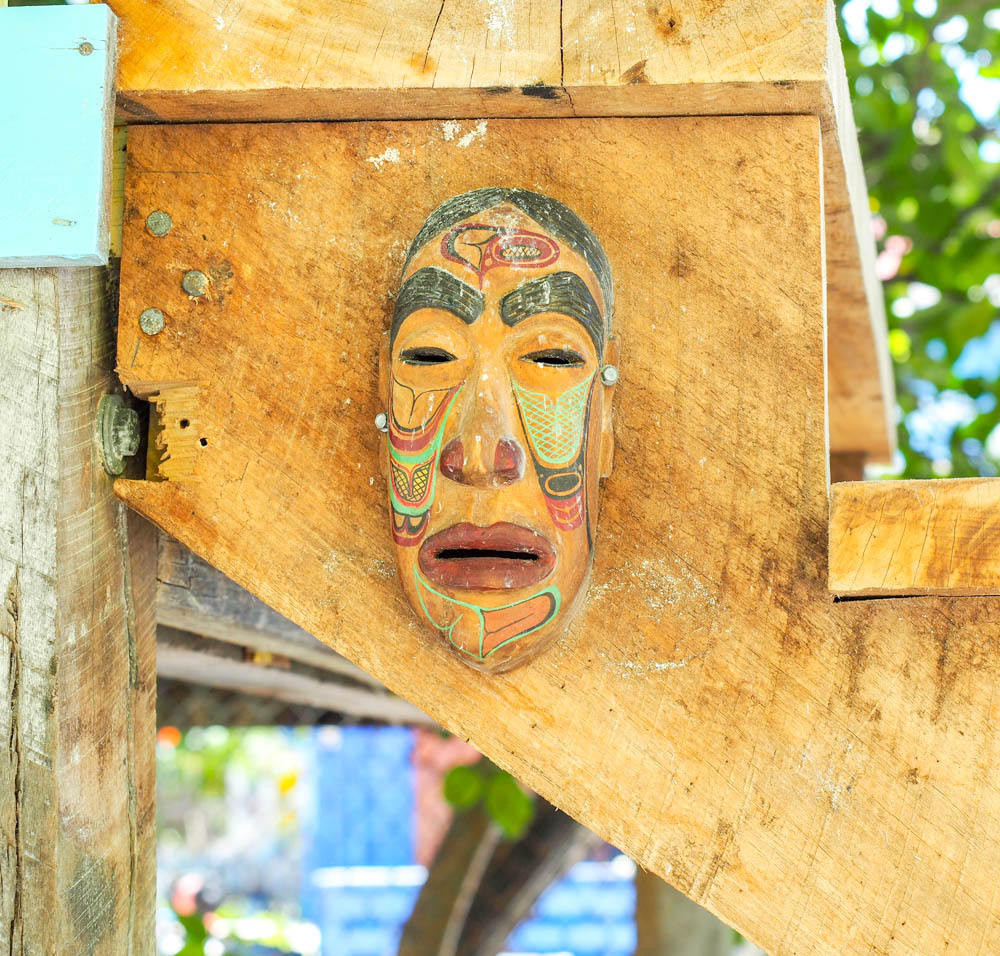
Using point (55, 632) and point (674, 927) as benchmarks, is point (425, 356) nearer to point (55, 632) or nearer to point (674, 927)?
point (55, 632)

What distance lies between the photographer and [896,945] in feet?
4.03

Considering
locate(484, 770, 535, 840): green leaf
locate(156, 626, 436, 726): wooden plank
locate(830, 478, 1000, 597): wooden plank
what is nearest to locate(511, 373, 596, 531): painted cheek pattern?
locate(830, 478, 1000, 597): wooden plank

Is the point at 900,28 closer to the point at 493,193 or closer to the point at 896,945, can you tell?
the point at 493,193

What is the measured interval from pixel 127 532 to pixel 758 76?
3.10 ft

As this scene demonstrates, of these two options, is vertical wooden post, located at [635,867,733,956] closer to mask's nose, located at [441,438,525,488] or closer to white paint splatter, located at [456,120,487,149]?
mask's nose, located at [441,438,525,488]

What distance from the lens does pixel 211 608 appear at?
174 cm

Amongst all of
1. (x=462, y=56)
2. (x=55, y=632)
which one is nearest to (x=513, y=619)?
(x=55, y=632)

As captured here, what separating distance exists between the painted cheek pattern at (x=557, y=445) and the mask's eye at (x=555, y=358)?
0.03 metres

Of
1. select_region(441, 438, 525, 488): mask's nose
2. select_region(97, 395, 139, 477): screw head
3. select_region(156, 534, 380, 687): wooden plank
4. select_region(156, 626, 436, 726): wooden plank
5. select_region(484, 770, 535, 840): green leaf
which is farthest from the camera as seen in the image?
select_region(484, 770, 535, 840): green leaf

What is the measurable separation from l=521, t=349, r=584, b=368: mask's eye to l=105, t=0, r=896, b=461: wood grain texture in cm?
31

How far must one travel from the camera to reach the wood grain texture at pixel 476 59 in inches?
49.6

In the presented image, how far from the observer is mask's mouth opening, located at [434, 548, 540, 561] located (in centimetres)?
121

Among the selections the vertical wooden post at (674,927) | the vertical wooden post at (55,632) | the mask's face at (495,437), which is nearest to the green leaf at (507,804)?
the vertical wooden post at (674,927)

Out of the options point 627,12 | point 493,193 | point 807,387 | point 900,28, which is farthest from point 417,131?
point 900,28
